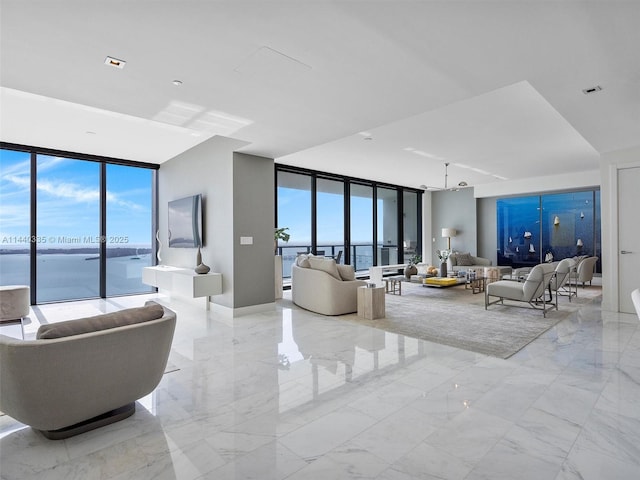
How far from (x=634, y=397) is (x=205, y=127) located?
15.4 ft

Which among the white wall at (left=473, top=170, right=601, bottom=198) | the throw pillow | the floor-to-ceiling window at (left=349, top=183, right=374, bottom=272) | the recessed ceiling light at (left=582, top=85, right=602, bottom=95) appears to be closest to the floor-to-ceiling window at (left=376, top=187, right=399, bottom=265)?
the floor-to-ceiling window at (left=349, top=183, right=374, bottom=272)

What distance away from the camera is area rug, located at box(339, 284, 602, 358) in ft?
13.1

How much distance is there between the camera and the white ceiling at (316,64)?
208cm

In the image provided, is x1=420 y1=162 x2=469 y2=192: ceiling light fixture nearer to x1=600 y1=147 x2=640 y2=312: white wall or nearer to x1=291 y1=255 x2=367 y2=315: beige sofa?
x1=600 y1=147 x2=640 y2=312: white wall

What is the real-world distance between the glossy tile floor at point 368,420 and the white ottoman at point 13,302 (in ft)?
9.46

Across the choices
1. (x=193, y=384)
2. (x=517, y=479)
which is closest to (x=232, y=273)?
(x=193, y=384)

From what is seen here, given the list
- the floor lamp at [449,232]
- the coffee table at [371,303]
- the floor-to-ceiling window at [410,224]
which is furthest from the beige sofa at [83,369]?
the floor lamp at [449,232]

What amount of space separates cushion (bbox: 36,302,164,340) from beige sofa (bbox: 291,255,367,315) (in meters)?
3.29

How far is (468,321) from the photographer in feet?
16.3

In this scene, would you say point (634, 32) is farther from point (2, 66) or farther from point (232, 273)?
point (232, 273)

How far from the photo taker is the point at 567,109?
367cm

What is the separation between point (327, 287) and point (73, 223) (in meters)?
5.20

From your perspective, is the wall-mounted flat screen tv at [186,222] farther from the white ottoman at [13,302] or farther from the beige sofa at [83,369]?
the beige sofa at [83,369]

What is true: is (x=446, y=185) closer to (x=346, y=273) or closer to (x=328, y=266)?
(x=346, y=273)
